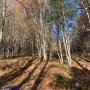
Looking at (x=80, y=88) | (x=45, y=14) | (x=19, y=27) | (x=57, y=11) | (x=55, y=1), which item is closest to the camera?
(x=80, y=88)

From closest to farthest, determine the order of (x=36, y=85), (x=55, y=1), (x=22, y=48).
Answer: (x=36, y=85)
(x=55, y=1)
(x=22, y=48)

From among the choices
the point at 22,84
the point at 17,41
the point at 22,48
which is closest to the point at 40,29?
the point at 22,84

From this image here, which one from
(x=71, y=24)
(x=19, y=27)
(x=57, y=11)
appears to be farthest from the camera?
(x=19, y=27)

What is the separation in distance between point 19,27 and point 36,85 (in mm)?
62740

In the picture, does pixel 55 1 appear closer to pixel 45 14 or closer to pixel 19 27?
pixel 45 14

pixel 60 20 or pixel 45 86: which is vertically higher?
pixel 60 20

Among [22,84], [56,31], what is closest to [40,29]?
[56,31]

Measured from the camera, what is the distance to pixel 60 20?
38562mm

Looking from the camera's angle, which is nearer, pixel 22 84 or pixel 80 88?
pixel 80 88

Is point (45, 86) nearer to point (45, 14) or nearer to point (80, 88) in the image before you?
point (80, 88)

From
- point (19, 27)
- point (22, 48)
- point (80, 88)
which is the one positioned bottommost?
point (80, 88)

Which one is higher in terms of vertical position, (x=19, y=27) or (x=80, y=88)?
(x=19, y=27)

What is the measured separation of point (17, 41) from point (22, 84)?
6267 cm

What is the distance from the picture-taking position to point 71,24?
40625 mm
